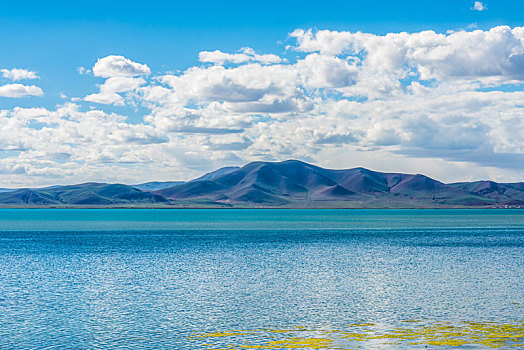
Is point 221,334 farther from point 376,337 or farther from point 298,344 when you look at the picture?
point 376,337

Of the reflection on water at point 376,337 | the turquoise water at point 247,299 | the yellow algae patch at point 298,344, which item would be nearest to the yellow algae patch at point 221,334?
the reflection on water at point 376,337

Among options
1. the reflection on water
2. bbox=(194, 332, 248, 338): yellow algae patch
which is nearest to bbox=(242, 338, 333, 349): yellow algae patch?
the reflection on water

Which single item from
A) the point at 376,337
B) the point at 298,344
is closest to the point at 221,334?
the point at 298,344

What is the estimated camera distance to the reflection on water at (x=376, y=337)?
32312mm

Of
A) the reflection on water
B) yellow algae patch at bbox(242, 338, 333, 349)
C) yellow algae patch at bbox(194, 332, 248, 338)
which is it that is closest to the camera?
yellow algae patch at bbox(242, 338, 333, 349)

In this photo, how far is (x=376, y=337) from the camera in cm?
3438

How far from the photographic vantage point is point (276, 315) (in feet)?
136

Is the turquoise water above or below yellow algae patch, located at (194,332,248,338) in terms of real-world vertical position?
below

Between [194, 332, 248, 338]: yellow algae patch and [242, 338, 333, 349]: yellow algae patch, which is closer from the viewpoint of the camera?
[242, 338, 333, 349]: yellow algae patch

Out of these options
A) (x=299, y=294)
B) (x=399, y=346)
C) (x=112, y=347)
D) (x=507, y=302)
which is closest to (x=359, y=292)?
(x=299, y=294)

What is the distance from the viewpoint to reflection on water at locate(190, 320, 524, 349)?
32312mm

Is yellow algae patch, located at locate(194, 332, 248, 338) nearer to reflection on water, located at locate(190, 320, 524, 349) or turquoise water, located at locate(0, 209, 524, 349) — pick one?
reflection on water, located at locate(190, 320, 524, 349)

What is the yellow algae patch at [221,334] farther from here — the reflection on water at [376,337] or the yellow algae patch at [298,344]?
the yellow algae patch at [298,344]

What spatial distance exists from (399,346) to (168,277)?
3481 cm
